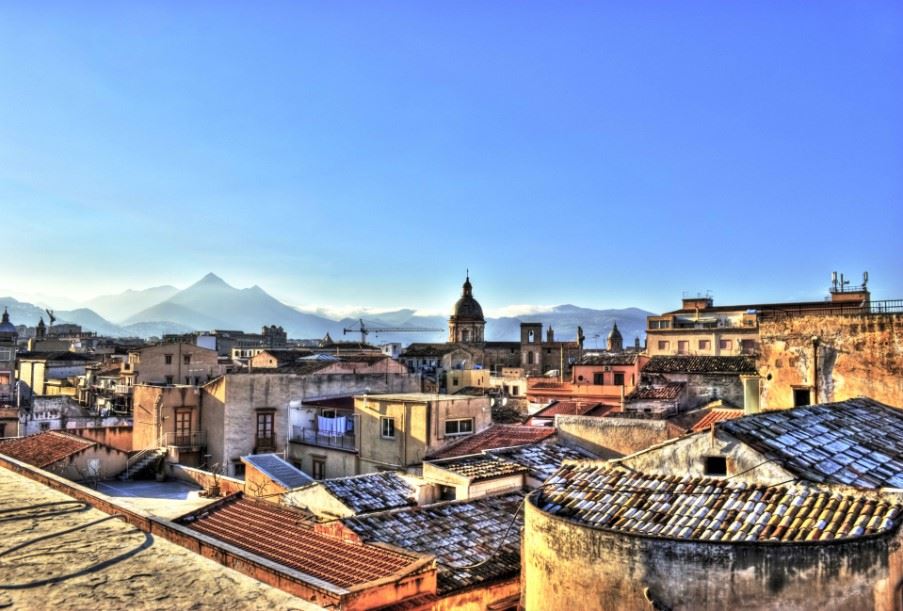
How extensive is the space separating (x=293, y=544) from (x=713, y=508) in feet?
27.2

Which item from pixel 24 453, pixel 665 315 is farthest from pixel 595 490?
pixel 665 315

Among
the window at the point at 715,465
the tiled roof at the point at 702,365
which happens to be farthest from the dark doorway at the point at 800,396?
the tiled roof at the point at 702,365

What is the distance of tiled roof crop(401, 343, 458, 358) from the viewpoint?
276ft

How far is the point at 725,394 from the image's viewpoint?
35594mm

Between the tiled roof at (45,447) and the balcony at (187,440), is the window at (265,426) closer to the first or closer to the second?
the balcony at (187,440)

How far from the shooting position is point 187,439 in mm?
34094

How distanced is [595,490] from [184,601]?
852cm

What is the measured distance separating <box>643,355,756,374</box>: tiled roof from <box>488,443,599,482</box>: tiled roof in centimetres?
1809

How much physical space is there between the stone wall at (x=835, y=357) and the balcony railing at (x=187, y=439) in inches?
971

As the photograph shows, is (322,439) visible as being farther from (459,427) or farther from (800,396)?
(800,396)

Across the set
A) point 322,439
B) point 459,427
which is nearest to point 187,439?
point 322,439

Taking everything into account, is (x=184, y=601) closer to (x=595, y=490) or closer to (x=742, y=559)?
(x=742, y=559)

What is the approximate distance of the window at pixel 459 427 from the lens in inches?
1022

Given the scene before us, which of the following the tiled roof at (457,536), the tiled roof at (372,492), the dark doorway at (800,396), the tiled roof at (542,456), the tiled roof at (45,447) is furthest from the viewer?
the tiled roof at (45,447)
